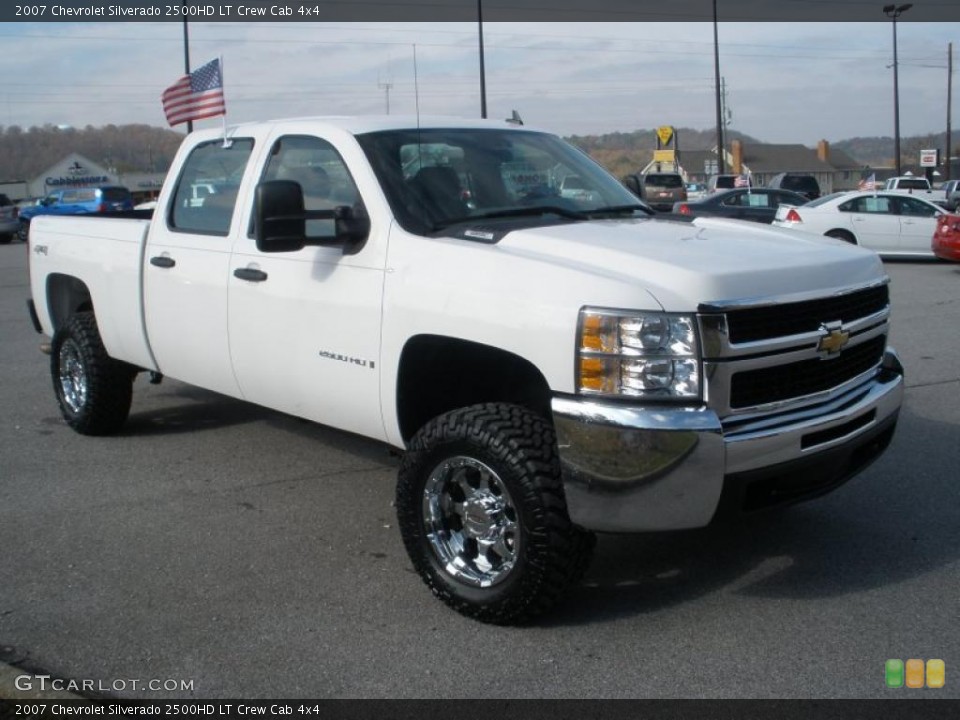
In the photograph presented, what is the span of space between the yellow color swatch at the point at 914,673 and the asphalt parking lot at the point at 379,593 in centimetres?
4

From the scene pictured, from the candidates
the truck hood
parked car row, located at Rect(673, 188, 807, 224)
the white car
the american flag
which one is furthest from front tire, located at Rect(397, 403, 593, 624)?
parked car row, located at Rect(673, 188, 807, 224)

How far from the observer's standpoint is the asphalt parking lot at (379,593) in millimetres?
3621

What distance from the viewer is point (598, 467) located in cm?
358

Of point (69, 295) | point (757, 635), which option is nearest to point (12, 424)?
point (69, 295)

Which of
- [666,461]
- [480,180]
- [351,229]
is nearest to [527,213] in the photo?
[480,180]

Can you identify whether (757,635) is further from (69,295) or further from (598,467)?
(69,295)

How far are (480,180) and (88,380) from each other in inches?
128

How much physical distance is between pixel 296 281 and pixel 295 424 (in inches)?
97.8

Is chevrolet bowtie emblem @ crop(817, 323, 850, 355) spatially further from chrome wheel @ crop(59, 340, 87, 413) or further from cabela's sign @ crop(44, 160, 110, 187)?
cabela's sign @ crop(44, 160, 110, 187)

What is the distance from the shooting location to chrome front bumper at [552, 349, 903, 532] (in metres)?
3.53

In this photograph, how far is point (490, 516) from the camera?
405 cm

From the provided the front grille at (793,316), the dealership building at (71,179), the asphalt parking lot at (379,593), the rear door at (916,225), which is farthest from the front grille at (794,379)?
the dealership building at (71,179)

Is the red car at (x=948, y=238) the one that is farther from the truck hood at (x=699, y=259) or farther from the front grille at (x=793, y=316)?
the front grille at (x=793, y=316)

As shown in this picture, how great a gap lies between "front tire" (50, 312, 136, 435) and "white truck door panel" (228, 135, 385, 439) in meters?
1.76
